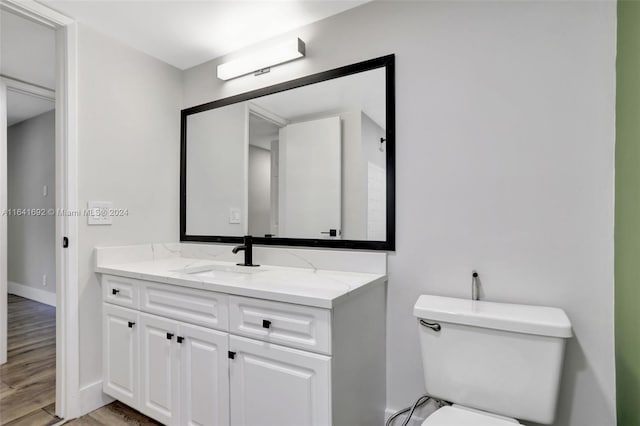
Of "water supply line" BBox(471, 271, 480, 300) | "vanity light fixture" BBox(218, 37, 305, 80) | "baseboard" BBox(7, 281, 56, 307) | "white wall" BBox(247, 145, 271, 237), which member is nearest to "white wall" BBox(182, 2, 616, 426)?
"water supply line" BBox(471, 271, 480, 300)

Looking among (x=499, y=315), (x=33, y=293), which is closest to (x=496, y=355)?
(x=499, y=315)

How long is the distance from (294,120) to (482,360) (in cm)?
147

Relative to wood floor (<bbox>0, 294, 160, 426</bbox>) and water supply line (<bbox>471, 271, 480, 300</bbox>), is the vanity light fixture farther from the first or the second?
wood floor (<bbox>0, 294, 160, 426</bbox>)

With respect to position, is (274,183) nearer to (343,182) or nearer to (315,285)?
(343,182)

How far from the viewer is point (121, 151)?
6.67ft

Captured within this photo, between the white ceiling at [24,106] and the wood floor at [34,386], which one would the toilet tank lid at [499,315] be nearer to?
the wood floor at [34,386]

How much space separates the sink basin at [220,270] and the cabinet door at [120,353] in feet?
1.16

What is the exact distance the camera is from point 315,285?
53.6 inches

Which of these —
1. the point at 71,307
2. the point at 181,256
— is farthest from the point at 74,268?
the point at 181,256

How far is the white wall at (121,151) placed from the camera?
184 centimetres

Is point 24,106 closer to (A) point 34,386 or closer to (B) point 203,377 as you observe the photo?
(A) point 34,386

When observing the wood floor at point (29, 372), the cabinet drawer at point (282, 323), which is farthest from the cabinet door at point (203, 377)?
the wood floor at point (29, 372)

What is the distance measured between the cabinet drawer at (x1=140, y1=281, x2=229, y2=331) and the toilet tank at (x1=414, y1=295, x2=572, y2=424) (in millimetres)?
844

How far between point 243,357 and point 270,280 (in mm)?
335
